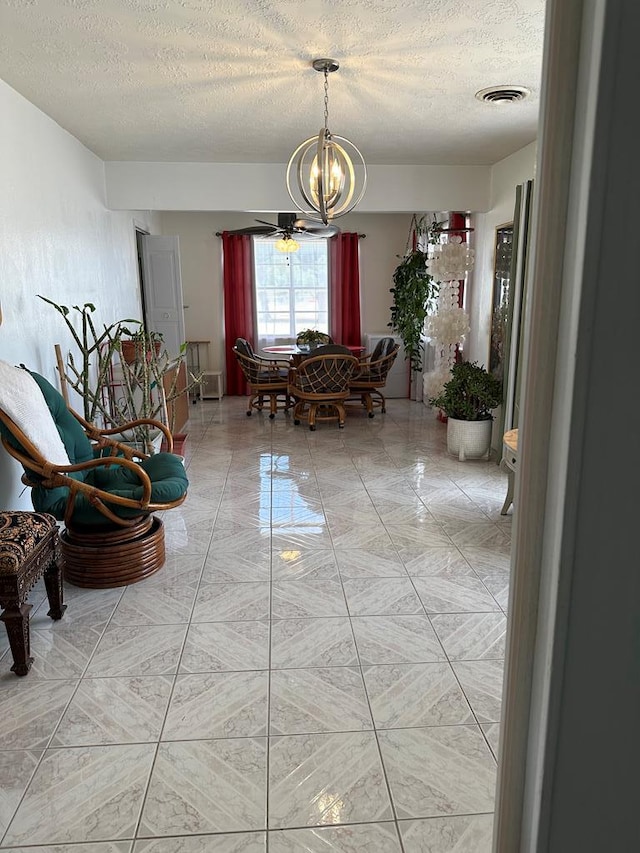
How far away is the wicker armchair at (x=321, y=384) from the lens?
19.1ft

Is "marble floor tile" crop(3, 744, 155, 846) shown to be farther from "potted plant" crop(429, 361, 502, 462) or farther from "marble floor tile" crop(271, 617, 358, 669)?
"potted plant" crop(429, 361, 502, 462)

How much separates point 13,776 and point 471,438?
13.0 ft

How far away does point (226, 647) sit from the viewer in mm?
2299

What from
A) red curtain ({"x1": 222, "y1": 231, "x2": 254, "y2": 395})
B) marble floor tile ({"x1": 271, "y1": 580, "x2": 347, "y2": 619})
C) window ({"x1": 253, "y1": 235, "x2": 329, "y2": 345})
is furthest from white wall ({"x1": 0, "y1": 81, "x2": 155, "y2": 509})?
window ({"x1": 253, "y1": 235, "x2": 329, "y2": 345})

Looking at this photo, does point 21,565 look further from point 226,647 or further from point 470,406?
point 470,406

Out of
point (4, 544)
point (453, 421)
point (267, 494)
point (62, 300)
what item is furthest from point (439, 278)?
point (4, 544)

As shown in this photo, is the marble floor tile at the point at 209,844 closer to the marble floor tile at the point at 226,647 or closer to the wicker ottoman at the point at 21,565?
the marble floor tile at the point at 226,647

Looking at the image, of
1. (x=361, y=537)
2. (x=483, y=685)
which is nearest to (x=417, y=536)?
(x=361, y=537)

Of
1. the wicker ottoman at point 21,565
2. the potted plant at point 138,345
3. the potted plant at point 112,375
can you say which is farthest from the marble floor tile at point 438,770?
the potted plant at point 138,345

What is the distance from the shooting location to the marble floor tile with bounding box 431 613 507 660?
2.24m

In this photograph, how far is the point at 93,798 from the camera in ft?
5.27

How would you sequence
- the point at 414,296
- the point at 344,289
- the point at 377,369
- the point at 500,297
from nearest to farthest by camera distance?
1. the point at 500,297
2. the point at 377,369
3. the point at 414,296
4. the point at 344,289

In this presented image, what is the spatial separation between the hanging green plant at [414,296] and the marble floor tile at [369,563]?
4111mm

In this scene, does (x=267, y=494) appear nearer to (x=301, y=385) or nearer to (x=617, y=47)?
(x=301, y=385)
